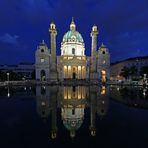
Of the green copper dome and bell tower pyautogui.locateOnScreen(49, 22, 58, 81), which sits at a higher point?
the green copper dome

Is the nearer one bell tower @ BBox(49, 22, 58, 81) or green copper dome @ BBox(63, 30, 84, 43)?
bell tower @ BBox(49, 22, 58, 81)

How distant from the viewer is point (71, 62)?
2734 inches

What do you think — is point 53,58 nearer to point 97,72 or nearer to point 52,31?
point 52,31

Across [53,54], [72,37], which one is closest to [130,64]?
[72,37]

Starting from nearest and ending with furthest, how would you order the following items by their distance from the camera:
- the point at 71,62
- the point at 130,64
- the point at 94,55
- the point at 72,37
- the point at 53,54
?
the point at 53,54
the point at 94,55
the point at 71,62
the point at 72,37
the point at 130,64

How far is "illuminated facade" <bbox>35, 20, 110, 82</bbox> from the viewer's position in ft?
217

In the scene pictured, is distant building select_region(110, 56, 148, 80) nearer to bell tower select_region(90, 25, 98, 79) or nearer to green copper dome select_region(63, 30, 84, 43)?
bell tower select_region(90, 25, 98, 79)

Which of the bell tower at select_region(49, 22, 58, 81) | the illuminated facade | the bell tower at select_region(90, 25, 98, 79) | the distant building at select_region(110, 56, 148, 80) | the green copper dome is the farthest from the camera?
the distant building at select_region(110, 56, 148, 80)

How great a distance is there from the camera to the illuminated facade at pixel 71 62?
66.0 metres

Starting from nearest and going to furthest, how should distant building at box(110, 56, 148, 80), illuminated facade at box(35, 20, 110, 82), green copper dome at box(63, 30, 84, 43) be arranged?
illuminated facade at box(35, 20, 110, 82) → green copper dome at box(63, 30, 84, 43) → distant building at box(110, 56, 148, 80)

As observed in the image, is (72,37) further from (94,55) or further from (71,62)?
(94,55)

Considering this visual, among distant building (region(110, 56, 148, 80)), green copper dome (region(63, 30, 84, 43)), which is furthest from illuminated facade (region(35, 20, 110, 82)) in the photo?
distant building (region(110, 56, 148, 80))

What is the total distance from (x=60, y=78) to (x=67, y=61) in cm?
596

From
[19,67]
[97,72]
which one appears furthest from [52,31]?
[19,67]
